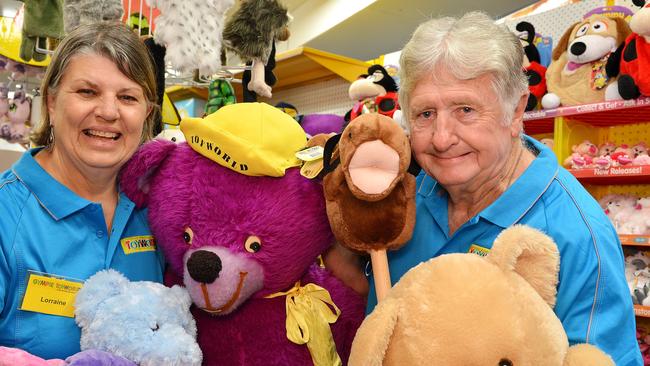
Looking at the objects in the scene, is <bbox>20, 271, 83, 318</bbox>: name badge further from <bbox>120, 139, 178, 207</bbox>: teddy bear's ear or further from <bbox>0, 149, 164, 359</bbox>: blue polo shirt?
<bbox>120, 139, 178, 207</bbox>: teddy bear's ear

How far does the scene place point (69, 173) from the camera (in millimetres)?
1474

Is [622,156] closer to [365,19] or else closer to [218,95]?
[218,95]

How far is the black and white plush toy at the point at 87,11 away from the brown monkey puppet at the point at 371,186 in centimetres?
121

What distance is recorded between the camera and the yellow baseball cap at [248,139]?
1.32m

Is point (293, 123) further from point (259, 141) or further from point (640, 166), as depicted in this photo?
point (640, 166)

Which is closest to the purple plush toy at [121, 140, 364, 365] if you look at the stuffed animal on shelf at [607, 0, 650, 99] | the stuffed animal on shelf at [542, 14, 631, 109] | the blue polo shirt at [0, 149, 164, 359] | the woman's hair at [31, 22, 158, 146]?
the blue polo shirt at [0, 149, 164, 359]

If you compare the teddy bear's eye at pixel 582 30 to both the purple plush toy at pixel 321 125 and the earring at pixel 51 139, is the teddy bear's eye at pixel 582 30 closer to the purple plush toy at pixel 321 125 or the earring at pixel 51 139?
the purple plush toy at pixel 321 125

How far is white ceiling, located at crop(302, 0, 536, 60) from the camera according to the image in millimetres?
6086

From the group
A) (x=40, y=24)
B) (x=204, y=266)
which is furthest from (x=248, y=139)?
(x=40, y=24)

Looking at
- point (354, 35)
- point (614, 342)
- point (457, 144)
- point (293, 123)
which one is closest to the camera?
point (614, 342)

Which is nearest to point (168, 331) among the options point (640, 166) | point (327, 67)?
point (640, 166)

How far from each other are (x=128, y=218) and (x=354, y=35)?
656cm

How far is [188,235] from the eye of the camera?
4.43 ft

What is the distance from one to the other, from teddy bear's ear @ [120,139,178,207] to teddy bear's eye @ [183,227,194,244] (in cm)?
21
